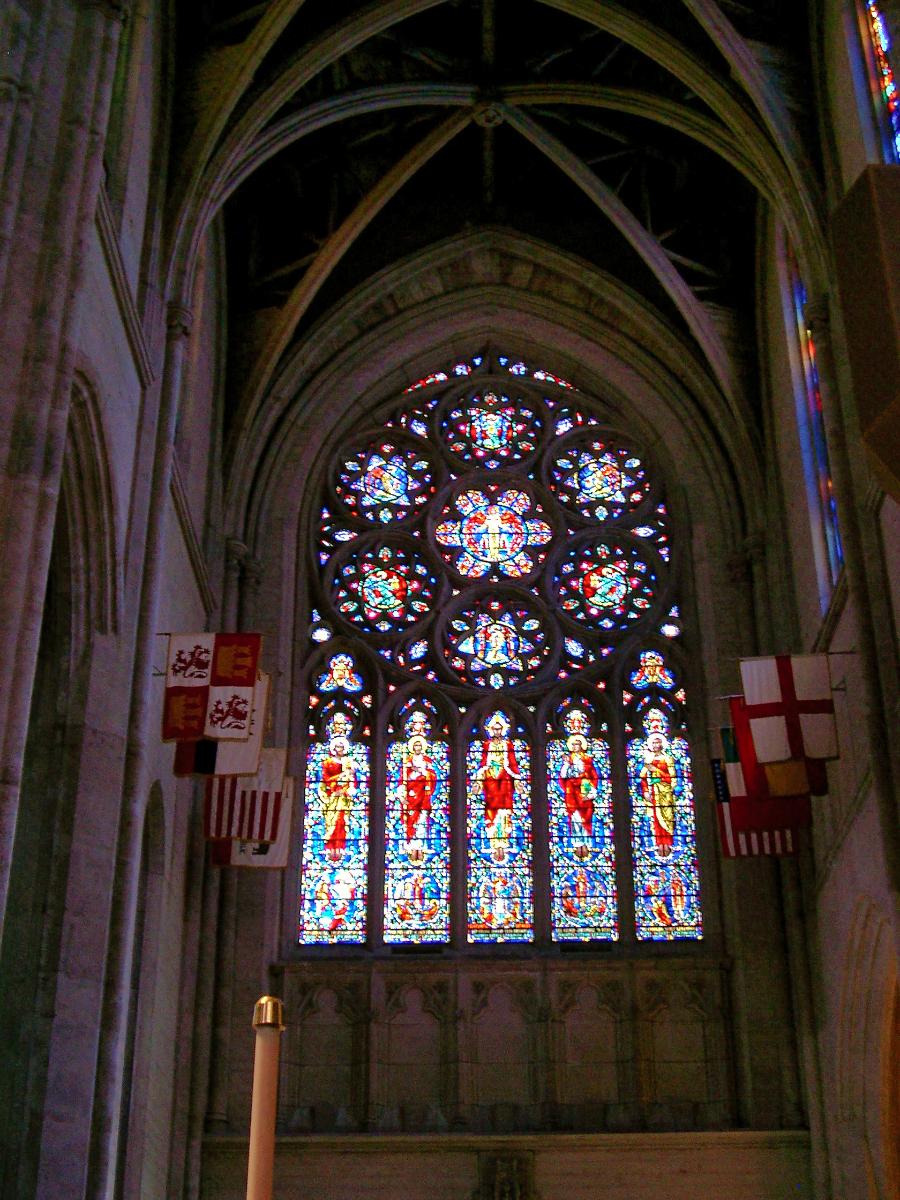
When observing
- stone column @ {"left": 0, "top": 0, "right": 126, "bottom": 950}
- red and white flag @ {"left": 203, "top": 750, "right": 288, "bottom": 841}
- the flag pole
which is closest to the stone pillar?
red and white flag @ {"left": 203, "top": 750, "right": 288, "bottom": 841}

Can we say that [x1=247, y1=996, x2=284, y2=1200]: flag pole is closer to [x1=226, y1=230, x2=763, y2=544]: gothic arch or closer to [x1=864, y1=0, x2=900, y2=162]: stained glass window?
[x1=864, y1=0, x2=900, y2=162]: stained glass window

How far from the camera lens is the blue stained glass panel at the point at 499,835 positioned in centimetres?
1639

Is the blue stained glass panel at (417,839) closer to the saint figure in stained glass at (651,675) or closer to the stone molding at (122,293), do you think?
the saint figure in stained glass at (651,675)

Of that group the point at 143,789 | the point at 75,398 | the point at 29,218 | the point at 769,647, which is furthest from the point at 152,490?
the point at 769,647

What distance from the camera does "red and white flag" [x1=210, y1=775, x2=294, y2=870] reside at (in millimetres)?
14586

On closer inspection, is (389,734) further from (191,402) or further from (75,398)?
(75,398)

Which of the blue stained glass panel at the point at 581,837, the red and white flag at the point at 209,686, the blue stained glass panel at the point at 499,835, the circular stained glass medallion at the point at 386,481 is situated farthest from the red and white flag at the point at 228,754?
the circular stained glass medallion at the point at 386,481

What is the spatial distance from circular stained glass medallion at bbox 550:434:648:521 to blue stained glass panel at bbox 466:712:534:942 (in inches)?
115

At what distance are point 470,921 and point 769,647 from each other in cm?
412

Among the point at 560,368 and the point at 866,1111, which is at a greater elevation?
the point at 560,368

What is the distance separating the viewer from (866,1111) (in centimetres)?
1334

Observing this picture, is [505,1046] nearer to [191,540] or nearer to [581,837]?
[581,837]

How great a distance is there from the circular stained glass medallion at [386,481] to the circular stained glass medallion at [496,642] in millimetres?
1526

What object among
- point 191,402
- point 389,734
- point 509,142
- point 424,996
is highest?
point 509,142
